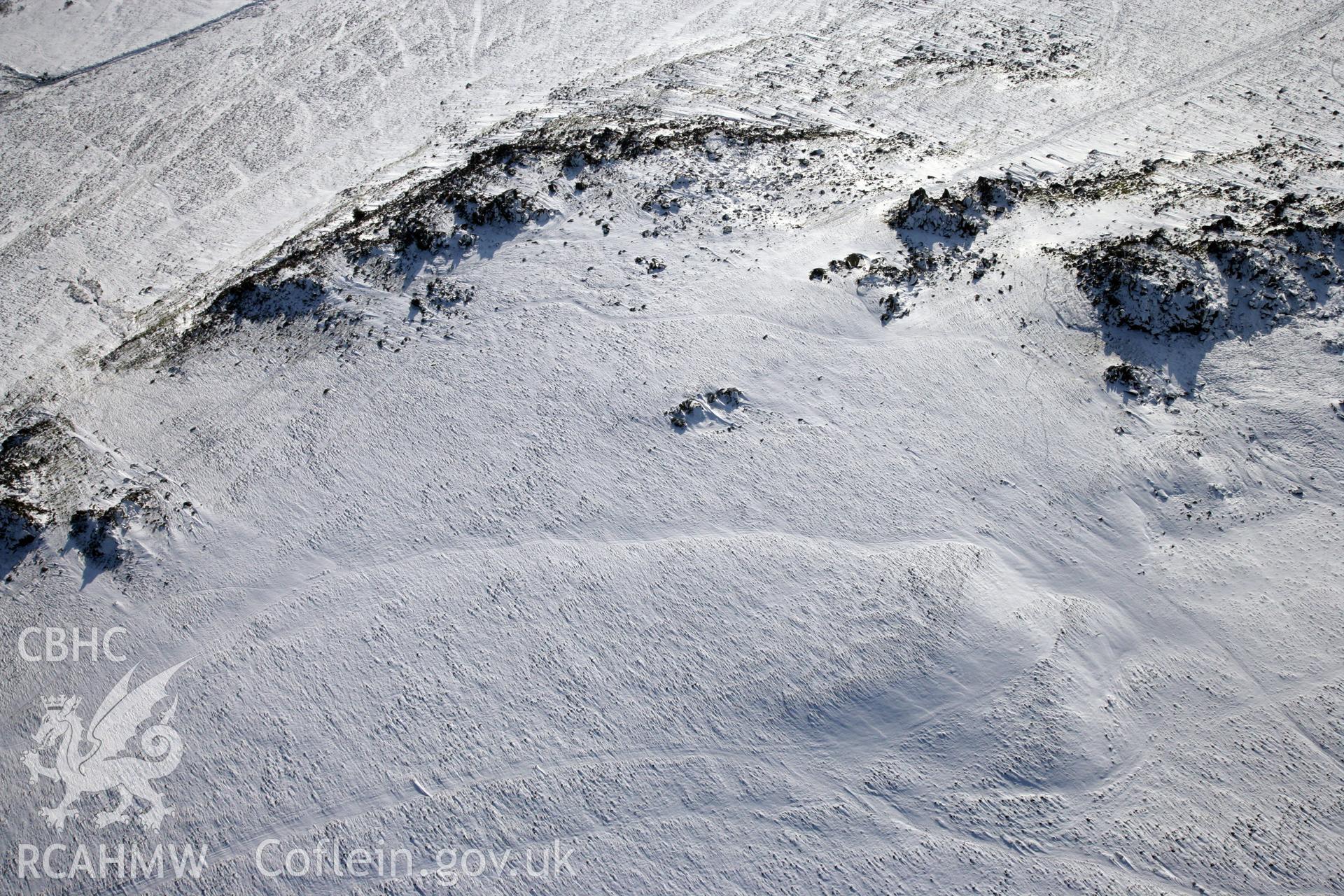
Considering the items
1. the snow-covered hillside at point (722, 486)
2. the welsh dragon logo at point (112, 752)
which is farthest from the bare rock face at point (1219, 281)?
the welsh dragon logo at point (112, 752)

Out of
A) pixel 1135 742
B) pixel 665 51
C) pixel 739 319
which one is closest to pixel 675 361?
A: pixel 739 319

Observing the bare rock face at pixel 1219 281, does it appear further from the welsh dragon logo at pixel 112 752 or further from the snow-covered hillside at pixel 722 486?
the welsh dragon logo at pixel 112 752

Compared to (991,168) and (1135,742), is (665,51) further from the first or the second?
(1135,742)

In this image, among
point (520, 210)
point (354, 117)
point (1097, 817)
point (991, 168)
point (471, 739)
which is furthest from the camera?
point (354, 117)

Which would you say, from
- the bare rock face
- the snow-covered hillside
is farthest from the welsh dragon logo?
the bare rock face

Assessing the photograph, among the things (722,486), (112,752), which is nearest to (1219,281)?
(722,486)
